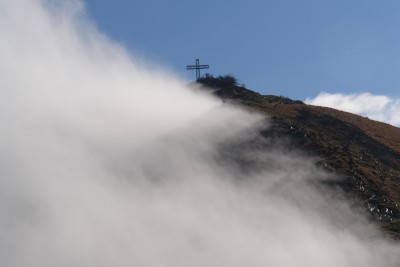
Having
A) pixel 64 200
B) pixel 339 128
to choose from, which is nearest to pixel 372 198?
pixel 339 128

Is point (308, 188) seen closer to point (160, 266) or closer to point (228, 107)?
point (160, 266)

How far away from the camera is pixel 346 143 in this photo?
6875cm

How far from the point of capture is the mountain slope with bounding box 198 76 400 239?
53.1 meters

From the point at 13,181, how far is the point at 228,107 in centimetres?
3021

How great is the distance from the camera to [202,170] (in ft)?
206

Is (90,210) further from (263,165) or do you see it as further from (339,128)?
(339,128)

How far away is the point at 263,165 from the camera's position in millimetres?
61844

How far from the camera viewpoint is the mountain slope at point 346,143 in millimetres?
53094

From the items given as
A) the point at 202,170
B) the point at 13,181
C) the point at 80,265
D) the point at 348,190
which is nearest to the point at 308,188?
the point at 348,190

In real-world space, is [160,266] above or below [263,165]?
below

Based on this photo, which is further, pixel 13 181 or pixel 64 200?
pixel 13 181

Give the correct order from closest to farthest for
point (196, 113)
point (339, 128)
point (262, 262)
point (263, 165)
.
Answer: point (262, 262) < point (263, 165) < point (339, 128) < point (196, 113)

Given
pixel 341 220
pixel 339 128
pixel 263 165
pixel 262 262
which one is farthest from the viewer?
pixel 339 128

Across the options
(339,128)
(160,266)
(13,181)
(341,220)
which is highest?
(339,128)
